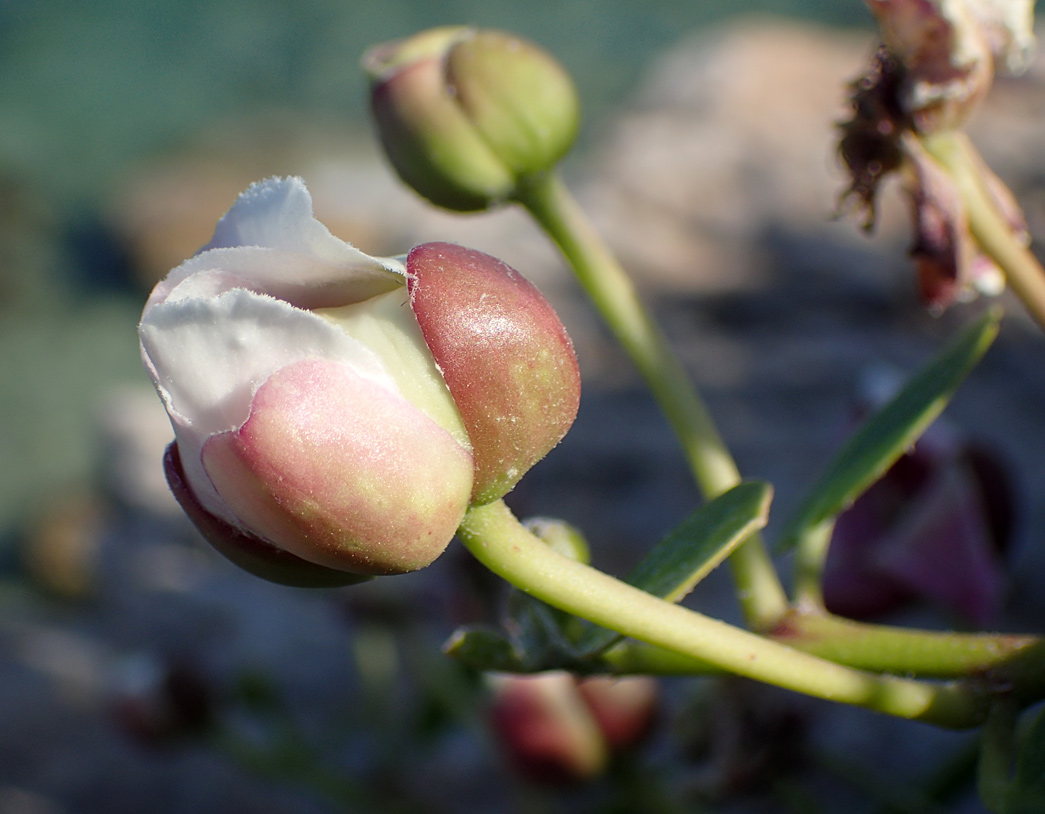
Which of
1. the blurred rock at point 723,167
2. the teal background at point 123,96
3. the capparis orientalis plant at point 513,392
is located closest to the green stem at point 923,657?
the capparis orientalis plant at point 513,392

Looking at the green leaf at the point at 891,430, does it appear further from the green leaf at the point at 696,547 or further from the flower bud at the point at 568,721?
the flower bud at the point at 568,721

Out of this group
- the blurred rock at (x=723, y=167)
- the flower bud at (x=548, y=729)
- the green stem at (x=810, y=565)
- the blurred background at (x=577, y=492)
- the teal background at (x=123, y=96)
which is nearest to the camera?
the green stem at (x=810, y=565)

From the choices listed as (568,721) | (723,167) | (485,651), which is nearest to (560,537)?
(485,651)

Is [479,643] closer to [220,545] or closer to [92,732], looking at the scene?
[220,545]

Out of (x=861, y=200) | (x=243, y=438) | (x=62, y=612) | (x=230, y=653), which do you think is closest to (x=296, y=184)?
(x=243, y=438)

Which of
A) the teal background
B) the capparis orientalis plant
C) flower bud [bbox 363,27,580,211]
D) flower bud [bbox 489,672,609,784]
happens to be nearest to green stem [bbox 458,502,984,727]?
the capparis orientalis plant

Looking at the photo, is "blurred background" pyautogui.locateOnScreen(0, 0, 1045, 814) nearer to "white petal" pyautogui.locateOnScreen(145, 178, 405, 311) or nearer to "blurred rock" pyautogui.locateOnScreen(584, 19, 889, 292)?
"blurred rock" pyautogui.locateOnScreen(584, 19, 889, 292)
